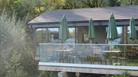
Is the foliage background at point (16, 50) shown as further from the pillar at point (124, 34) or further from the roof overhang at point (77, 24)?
the pillar at point (124, 34)

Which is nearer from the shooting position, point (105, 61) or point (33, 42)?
point (105, 61)

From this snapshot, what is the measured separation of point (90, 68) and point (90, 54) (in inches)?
27.9

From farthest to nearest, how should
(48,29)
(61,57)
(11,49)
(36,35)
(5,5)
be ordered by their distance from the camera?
(5,5) < (36,35) < (48,29) < (11,49) < (61,57)

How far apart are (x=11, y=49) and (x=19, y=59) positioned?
0.86 meters

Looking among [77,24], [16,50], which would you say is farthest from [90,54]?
[16,50]

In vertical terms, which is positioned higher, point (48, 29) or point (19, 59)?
point (48, 29)

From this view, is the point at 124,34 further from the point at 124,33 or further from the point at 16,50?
the point at 16,50

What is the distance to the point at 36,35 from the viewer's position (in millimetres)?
25219

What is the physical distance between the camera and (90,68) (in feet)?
58.0

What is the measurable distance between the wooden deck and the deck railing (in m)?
0.21

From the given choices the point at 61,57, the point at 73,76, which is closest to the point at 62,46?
the point at 61,57

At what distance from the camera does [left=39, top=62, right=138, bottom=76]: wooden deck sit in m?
16.7

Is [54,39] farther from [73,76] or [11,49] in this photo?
[73,76]

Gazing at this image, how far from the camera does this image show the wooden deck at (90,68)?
16.7 m
